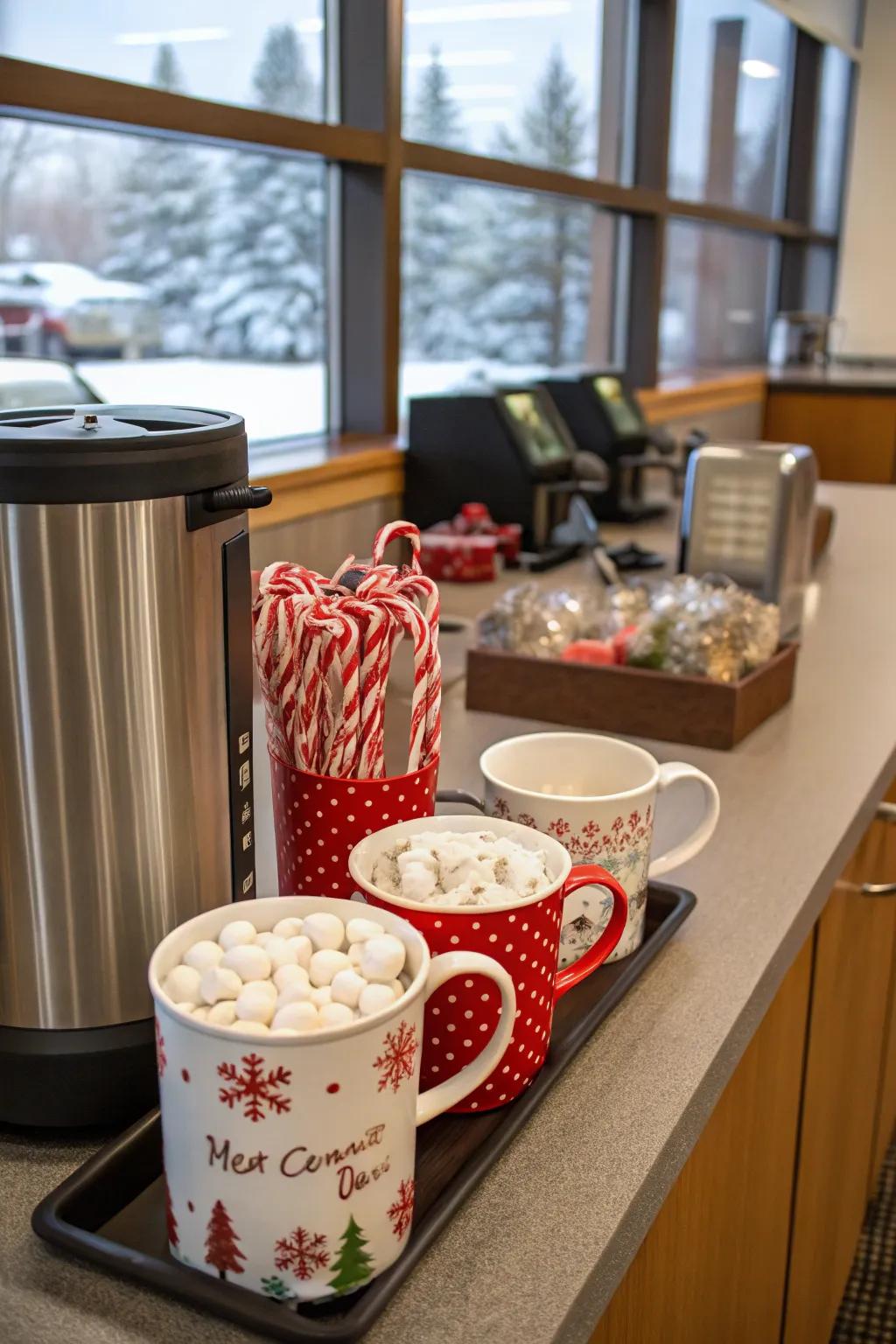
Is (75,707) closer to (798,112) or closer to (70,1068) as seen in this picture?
(70,1068)

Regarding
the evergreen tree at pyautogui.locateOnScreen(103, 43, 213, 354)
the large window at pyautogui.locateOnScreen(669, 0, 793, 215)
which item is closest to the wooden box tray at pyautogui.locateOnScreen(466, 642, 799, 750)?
the evergreen tree at pyautogui.locateOnScreen(103, 43, 213, 354)

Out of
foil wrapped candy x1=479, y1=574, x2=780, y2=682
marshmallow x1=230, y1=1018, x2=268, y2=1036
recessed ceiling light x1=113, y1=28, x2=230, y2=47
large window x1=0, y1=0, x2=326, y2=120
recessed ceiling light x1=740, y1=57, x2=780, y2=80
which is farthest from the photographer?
recessed ceiling light x1=740, y1=57, x2=780, y2=80

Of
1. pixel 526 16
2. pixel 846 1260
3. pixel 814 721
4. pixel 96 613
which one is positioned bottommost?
pixel 846 1260

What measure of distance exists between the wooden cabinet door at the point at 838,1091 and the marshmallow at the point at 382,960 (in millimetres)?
593

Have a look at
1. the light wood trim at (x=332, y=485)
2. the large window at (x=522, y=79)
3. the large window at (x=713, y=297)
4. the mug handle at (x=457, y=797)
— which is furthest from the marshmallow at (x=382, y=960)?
the large window at (x=713, y=297)

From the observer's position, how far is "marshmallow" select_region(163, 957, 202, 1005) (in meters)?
0.48

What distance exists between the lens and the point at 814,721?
125 centimetres

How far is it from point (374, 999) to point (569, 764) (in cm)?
40

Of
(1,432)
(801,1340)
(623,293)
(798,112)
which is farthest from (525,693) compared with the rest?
(798,112)

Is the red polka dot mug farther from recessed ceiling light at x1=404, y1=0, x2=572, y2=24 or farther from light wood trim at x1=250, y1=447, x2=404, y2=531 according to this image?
recessed ceiling light at x1=404, y1=0, x2=572, y2=24

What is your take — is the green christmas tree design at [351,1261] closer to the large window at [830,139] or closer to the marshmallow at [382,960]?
the marshmallow at [382,960]

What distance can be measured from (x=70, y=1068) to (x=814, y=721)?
2.89ft

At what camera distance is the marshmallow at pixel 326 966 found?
19.1 inches

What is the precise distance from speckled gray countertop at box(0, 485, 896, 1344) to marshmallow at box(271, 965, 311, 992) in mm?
129
